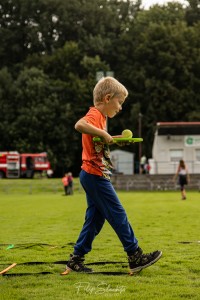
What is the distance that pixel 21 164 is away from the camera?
6341cm

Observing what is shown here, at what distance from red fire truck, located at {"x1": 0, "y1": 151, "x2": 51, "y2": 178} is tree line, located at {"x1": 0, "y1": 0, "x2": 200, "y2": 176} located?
131cm

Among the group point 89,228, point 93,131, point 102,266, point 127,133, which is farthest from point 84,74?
point 93,131

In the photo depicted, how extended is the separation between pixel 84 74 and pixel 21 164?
13132 millimetres

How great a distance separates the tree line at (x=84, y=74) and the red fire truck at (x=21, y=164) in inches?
51.5

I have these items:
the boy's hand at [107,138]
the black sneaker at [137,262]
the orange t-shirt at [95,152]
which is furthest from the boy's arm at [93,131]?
the black sneaker at [137,262]

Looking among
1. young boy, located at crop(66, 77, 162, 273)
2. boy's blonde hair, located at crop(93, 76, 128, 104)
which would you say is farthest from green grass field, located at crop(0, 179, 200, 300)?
boy's blonde hair, located at crop(93, 76, 128, 104)

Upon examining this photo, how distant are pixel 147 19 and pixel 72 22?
8.65 m

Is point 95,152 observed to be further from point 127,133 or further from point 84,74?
point 84,74

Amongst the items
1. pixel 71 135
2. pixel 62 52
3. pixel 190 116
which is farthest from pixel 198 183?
pixel 62 52

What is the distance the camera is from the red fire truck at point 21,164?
62312 millimetres

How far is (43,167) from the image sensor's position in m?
63.9

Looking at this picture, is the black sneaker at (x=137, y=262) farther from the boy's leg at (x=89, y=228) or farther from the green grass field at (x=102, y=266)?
the boy's leg at (x=89, y=228)

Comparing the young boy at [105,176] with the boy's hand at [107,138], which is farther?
the young boy at [105,176]

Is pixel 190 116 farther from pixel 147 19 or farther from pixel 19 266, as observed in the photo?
pixel 19 266
